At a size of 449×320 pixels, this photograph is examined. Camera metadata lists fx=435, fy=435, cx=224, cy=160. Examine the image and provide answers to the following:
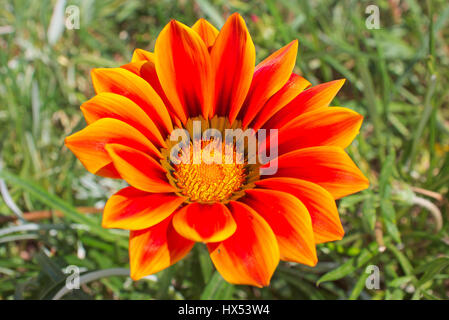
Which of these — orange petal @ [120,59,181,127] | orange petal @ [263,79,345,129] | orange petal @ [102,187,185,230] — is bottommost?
orange petal @ [102,187,185,230]

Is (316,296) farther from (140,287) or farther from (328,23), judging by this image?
(328,23)

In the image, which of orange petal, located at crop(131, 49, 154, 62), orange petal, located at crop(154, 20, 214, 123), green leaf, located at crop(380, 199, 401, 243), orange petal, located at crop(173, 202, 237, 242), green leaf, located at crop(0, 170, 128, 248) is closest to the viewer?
orange petal, located at crop(173, 202, 237, 242)

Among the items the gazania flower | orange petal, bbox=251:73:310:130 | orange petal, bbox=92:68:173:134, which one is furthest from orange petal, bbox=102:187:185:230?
orange petal, bbox=251:73:310:130

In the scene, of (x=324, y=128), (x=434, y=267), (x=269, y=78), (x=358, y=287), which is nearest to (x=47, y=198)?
(x=269, y=78)

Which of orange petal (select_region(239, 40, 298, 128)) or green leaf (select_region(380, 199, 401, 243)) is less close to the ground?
orange petal (select_region(239, 40, 298, 128))

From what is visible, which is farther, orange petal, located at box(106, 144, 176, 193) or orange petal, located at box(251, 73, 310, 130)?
orange petal, located at box(251, 73, 310, 130)

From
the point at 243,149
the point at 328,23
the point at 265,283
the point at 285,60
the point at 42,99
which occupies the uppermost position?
the point at 328,23

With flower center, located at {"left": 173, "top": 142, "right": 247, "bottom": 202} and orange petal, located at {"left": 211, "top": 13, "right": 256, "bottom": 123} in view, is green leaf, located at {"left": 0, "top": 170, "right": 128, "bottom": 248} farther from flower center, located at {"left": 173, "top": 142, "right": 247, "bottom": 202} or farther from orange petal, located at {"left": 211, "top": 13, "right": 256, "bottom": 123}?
orange petal, located at {"left": 211, "top": 13, "right": 256, "bottom": 123}
